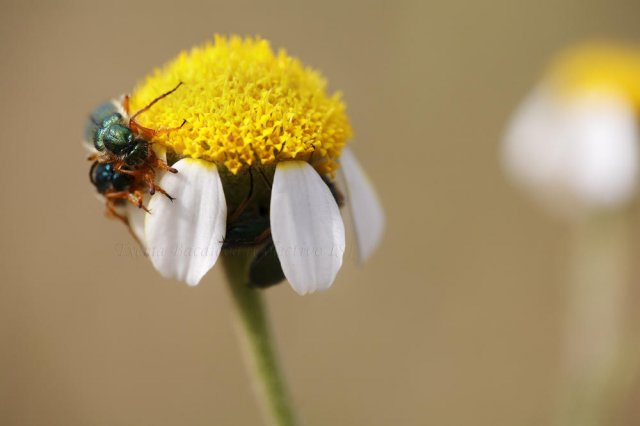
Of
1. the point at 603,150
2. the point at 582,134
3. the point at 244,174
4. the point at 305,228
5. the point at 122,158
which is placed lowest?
the point at 305,228

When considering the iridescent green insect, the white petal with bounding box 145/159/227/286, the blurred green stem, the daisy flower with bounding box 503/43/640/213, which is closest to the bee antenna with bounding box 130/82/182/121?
the iridescent green insect

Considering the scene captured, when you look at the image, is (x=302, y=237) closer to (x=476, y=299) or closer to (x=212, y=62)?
(x=212, y=62)

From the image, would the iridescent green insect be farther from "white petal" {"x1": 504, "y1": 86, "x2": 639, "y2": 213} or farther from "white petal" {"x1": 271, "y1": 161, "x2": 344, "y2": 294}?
"white petal" {"x1": 504, "y1": 86, "x2": 639, "y2": 213}

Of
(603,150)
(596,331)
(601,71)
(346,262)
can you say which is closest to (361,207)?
(596,331)

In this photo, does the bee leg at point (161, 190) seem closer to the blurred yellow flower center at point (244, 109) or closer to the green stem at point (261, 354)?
the blurred yellow flower center at point (244, 109)

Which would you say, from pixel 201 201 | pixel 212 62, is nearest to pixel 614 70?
pixel 212 62

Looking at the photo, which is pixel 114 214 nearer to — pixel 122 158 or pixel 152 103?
pixel 122 158
